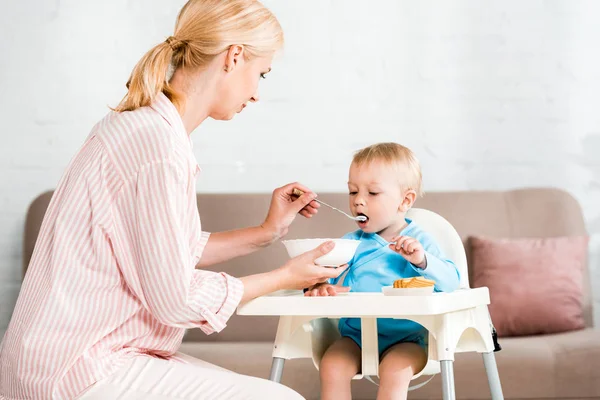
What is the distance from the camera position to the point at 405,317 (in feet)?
4.70

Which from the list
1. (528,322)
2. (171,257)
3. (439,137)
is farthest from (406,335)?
(439,137)

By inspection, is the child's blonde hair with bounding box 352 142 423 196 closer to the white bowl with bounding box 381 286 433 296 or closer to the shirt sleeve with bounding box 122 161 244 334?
the white bowl with bounding box 381 286 433 296

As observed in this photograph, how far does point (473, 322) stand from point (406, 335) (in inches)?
7.9

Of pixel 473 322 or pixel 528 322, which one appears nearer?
pixel 473 322

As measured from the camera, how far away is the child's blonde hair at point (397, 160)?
1905 mm

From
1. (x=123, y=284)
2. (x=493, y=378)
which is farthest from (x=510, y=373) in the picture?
(x=123, y=284)

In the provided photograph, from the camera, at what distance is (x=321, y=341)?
5.84 feet

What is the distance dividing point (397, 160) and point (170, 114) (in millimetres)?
727

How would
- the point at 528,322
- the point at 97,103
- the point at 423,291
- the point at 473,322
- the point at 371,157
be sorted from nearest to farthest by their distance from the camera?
the point at 423,291 < the point at 473,322 < the point at 371,157 < the point at 528,322 < the point at 97,103

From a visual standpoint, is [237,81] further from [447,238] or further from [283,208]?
[447,238]

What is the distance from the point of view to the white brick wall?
3039mm

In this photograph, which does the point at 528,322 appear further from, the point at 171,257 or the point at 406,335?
the point at 171,257

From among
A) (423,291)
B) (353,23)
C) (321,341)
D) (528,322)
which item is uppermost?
(353,23)

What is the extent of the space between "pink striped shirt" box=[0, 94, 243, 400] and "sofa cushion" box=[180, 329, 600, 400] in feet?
3.73
